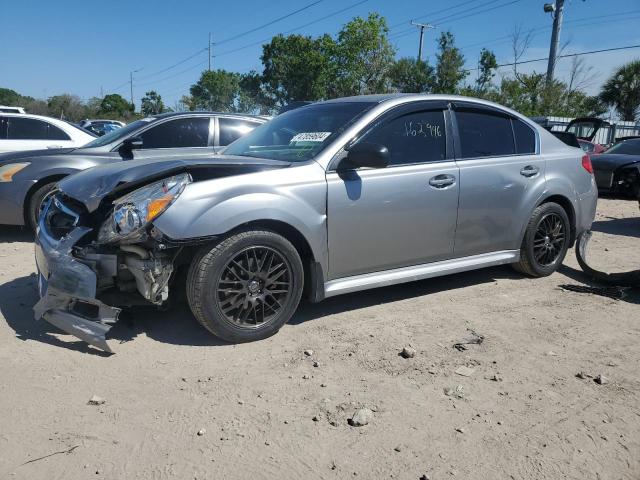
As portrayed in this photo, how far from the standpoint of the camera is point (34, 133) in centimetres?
935

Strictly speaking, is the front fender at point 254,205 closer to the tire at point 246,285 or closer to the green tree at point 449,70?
the tire at point 246,285

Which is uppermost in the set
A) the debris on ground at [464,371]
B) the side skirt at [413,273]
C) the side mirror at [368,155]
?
the side mirror at [368,155]

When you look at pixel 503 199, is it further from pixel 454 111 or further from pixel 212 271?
pixel 212 271

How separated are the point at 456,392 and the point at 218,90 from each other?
210 feet

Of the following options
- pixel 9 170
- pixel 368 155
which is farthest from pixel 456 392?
pixel 9 170

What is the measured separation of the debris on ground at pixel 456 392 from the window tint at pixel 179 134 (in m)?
5.16

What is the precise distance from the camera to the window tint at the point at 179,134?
6.79 meters

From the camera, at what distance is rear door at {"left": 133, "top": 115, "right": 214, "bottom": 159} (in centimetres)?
671

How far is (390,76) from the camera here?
39.6 metres

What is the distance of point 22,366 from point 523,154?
14.2 ft

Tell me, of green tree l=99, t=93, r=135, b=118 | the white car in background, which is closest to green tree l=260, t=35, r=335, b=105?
A: green tree l=99, t=93, r=135, b=118

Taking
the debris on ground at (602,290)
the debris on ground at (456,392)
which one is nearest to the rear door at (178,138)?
the debris on ground at (602,290)

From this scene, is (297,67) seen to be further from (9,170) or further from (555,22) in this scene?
(9,170)

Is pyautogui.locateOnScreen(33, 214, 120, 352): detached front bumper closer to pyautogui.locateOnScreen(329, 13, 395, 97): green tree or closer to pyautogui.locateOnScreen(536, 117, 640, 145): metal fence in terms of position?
pyautogui.locateOnScreen(536, 117, 640, 145): metal fence
